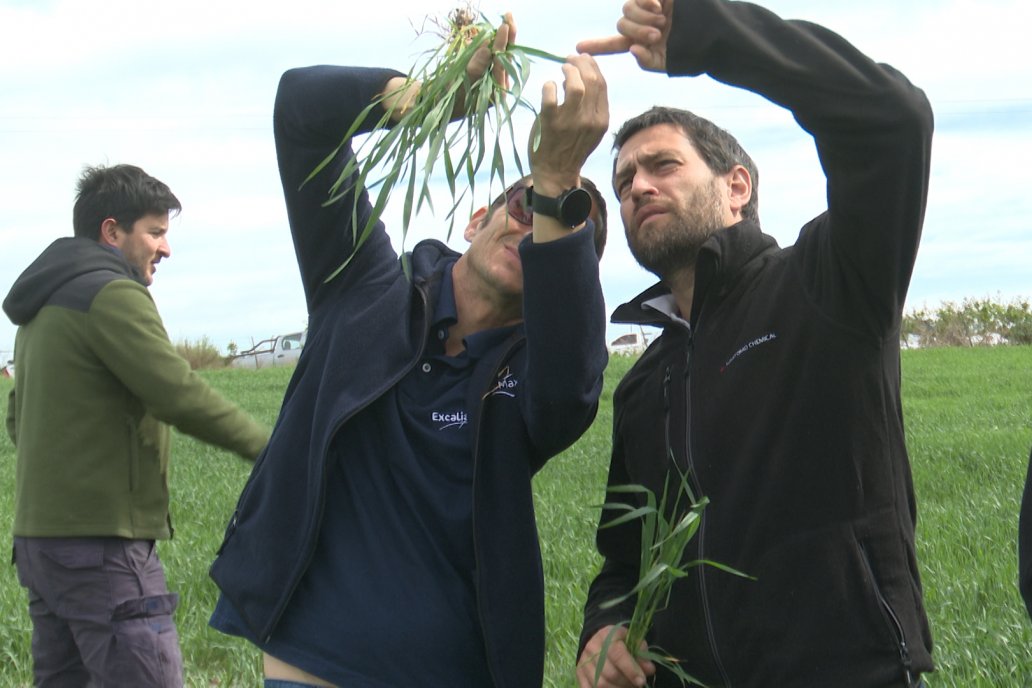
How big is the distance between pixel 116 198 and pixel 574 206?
8.10 feet

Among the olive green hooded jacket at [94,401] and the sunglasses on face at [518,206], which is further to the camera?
the olive green hooded jacket at [94,401]

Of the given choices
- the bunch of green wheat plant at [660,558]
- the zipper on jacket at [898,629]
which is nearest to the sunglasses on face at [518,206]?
the bunch of green wheat plant at [660,558]

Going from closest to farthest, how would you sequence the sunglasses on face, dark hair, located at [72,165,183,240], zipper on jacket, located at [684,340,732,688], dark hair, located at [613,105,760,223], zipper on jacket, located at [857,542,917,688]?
zipper on jacket, located at [857,542,917,688] < zipper on jacket, located at [684,340,732,688] < the sunglasses on face < dark hair, located at [613,105,760,223] < dark hair, located at [72,165,183,240]

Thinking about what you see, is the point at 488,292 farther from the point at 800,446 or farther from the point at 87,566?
the point at 87,566

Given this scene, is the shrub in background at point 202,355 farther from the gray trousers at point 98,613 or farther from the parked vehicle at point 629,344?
the gray trousers at point 98,613

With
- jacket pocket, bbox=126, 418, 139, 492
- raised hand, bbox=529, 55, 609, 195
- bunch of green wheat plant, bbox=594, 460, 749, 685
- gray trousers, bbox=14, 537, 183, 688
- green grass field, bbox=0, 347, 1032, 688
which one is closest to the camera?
raised hand, bbox=529, 55, 609, 195

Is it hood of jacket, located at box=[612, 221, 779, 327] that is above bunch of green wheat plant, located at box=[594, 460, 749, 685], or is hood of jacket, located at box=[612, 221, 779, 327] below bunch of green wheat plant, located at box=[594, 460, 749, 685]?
above

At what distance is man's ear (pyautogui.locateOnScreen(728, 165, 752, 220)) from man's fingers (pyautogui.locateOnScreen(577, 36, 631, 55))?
0.74 metres

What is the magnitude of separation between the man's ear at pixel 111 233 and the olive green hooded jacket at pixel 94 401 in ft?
0.55

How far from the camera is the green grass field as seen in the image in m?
5.04

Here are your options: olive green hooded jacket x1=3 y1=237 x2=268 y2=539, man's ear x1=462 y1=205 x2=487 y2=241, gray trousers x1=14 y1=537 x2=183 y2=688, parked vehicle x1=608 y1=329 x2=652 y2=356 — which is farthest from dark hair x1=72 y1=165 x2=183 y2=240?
parked vehicle x1=608 y1=329 x2=652 y2=356

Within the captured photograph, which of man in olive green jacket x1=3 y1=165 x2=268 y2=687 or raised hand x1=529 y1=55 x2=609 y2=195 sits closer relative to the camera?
raised hand x1=529 y1=55 x2=609 y2=195

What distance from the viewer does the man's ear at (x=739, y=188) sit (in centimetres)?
309

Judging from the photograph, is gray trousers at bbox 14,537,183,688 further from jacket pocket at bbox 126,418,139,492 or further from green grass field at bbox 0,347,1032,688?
green grass field at bbox 0,347,1032,688
